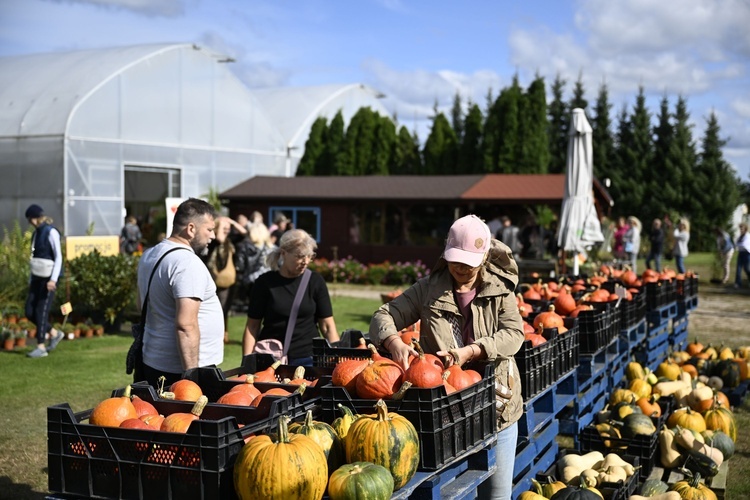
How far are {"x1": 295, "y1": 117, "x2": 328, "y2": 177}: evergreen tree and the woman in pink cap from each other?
1260 inches

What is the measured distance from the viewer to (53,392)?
8.73 metres

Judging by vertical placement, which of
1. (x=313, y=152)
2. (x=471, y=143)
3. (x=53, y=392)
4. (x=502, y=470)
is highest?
(x=471, y=143)

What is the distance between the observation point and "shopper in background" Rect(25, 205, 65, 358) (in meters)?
10.5

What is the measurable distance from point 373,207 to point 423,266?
3892 millimetres

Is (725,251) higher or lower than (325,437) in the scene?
higher

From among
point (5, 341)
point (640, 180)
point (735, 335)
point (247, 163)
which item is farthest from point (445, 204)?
point (640, 180)

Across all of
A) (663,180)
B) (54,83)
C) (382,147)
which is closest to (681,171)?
(663,180)

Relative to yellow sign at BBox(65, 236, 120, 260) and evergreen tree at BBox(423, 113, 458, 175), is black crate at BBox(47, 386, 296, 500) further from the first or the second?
evergreen tree at BBox(423, 113, 458, 175)

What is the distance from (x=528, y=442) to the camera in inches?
205

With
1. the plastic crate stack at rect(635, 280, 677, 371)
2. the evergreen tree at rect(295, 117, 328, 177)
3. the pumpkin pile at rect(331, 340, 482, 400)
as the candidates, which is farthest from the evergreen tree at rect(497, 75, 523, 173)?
the pumpkin pile at rect(331, 340, 482, 400)

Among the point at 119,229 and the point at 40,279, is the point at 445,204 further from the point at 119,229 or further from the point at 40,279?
the point at 40,279

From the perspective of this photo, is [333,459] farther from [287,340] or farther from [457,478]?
[287,340]

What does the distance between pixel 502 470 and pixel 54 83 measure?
26.1 meters

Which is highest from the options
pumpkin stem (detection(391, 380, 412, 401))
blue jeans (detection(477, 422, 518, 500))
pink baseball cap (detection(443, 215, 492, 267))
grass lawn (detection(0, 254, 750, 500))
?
pink baseball cap (detection(443, 215, 492, 267))
